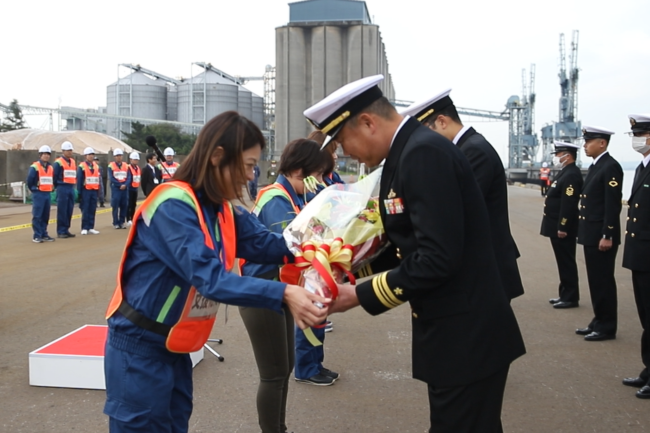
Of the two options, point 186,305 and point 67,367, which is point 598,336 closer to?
point 67,367

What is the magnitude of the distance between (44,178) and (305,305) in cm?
1398

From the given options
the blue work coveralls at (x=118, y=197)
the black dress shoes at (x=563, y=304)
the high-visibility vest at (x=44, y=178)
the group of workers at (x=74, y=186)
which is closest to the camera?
the black dress shoes at (x=563, y=304)

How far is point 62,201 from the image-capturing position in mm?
14797

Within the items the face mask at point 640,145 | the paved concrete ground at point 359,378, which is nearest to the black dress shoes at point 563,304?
the paved concrete ground at point 359,378

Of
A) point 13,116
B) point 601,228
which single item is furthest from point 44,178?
point 13,116

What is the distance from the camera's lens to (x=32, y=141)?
3959cm

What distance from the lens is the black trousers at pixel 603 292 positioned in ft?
21.5

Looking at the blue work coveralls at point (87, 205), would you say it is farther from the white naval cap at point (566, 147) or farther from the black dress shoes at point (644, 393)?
the black dress shoes at point (644, 393)

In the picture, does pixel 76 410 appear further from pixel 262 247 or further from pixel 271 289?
pixel 271 289

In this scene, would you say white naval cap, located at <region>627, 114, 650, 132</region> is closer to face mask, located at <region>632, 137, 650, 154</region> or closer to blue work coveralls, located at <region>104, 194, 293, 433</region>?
face mask, located at <region>632, 137, 650, 154</region>

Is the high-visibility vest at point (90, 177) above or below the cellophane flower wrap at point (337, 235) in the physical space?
above

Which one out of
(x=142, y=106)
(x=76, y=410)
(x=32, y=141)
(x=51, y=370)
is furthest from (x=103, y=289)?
(x=142, y=106)

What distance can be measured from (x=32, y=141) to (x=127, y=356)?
4169 centimetres

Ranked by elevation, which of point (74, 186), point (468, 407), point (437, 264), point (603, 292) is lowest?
point (603, 292)
